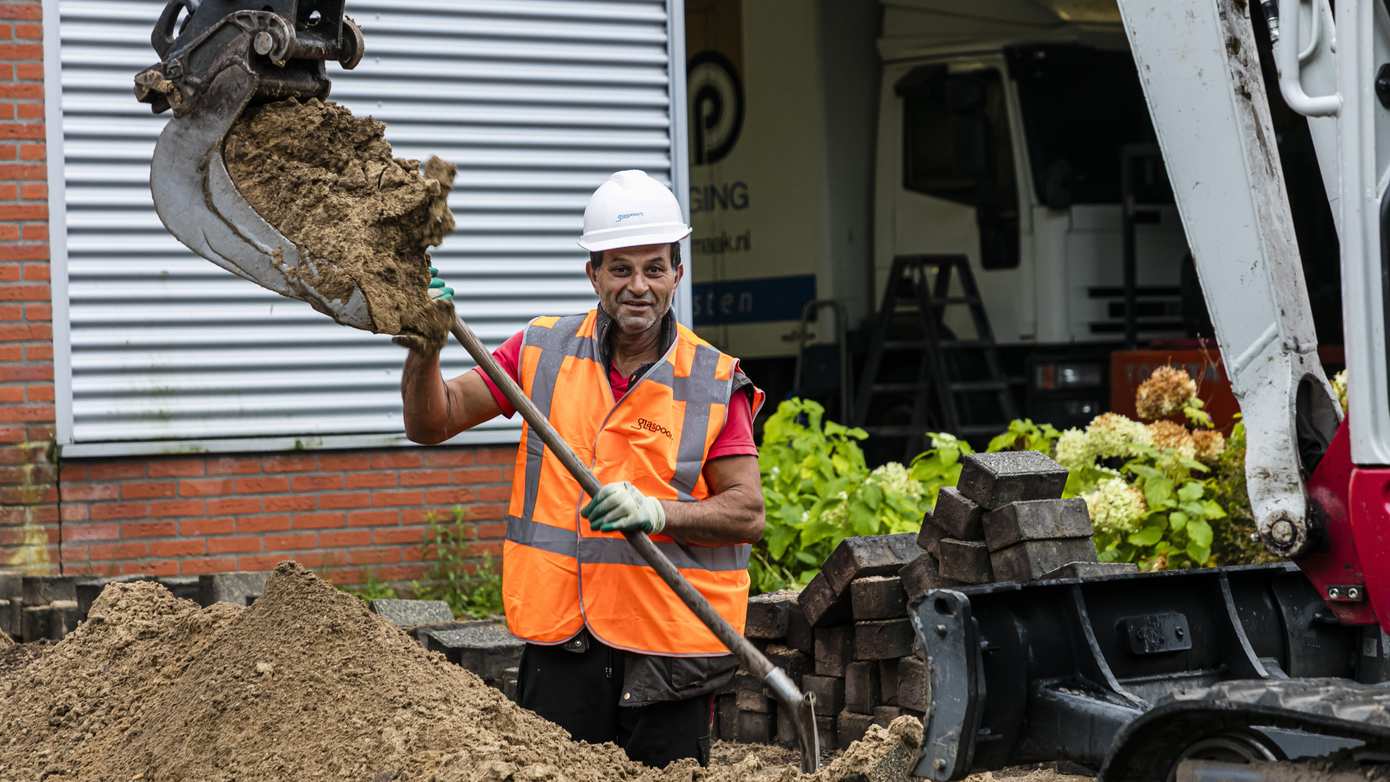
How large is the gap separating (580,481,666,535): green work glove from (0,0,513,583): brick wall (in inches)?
152

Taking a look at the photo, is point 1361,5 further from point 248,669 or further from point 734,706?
point 734,706

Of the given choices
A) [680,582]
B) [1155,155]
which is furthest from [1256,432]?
[1155,155]

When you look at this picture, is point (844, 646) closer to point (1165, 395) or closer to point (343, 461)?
point (1165, 395)

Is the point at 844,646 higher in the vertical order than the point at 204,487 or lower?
lower

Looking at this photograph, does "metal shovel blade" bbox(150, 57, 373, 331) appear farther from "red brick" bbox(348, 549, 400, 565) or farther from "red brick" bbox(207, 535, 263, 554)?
"red brick" bbox(348, 549, 400, 565)

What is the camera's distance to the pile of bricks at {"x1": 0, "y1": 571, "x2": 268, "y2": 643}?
563 centimetres

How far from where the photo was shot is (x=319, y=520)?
23.1ft

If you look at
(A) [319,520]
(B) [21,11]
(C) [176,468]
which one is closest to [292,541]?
(A) [319,520]

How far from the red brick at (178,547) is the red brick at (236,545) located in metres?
0.03

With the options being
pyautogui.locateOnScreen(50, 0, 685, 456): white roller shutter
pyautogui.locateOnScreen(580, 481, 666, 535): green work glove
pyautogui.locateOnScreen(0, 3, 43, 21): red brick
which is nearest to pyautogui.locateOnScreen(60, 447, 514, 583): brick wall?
pyautogui.locateOnScreen(50, 0, 685, 456): white roller shutter

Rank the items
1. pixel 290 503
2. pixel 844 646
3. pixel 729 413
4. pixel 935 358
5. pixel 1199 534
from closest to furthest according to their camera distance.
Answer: pixel 729 413 < pixel 844 646 < pixel 1199 534 < pixel 290 503 < pixel 935 358

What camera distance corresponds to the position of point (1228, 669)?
406 cm

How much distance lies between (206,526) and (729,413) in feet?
12.2

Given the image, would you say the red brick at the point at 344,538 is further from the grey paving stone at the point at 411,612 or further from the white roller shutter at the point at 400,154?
the grey paving stone at the point at 411,612
